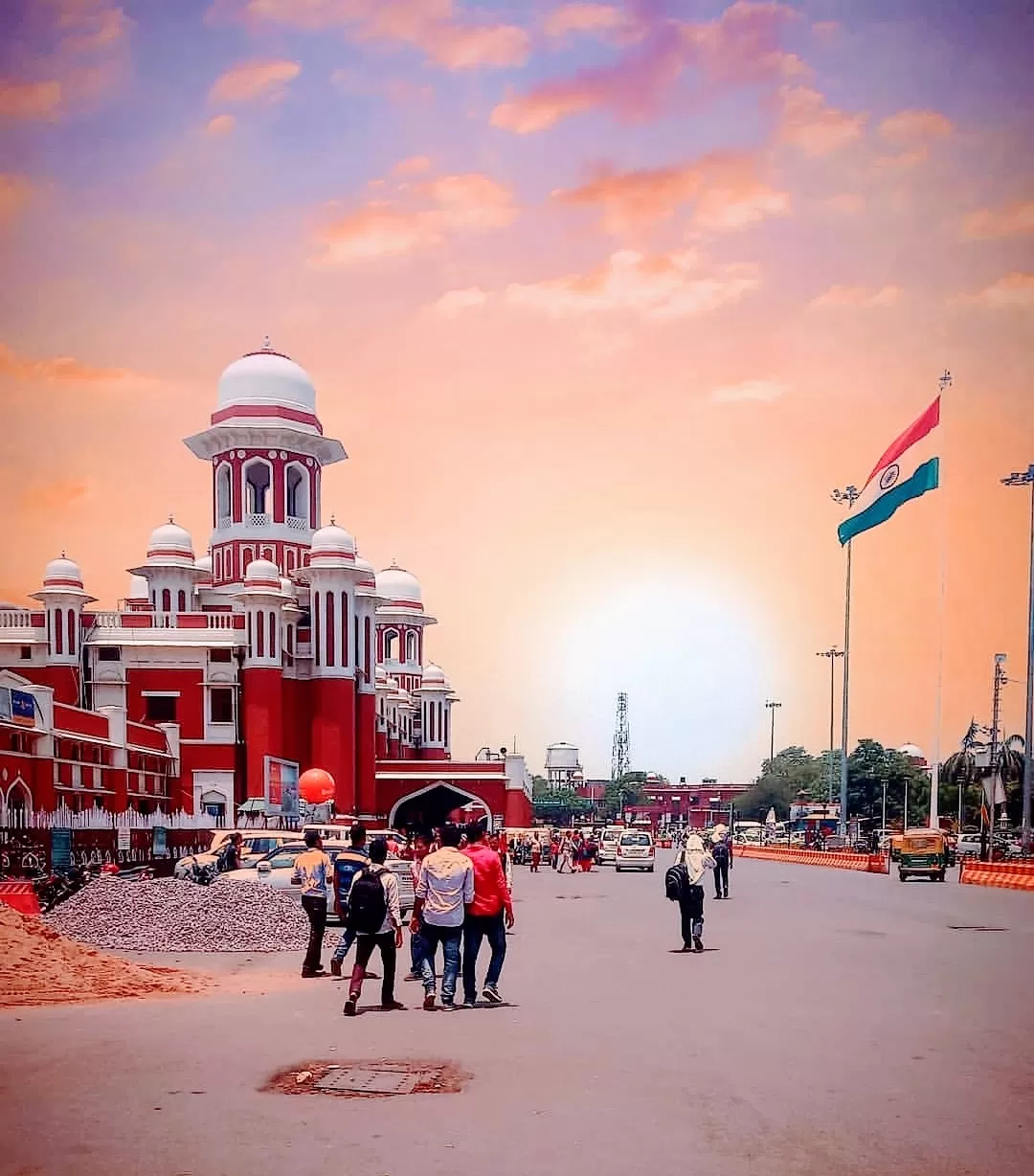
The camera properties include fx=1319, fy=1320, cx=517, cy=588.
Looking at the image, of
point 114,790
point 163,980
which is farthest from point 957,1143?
point 114,790

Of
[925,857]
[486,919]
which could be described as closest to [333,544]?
[925,857]

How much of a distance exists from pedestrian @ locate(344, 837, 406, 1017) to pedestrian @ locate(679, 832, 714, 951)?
16.4 feet

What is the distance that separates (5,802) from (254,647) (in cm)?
2587

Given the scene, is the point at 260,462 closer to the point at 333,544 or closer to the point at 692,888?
the point at 333,544

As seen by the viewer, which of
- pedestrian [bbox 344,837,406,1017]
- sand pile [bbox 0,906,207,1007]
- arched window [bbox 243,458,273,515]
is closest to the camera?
pedestrian [bbox 344,837,406,1017]

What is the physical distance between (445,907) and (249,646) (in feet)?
142

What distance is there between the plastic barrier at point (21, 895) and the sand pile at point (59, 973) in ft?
13.4

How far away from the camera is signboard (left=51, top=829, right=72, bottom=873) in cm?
2420

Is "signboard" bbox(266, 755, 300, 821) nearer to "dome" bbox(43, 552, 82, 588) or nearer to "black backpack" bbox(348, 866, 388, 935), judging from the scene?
"dome" bbox(43, 552, 82, 588)

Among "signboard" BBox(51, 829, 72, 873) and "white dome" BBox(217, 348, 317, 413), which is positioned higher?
"white dome" BBox(217, 348, 317, 413)

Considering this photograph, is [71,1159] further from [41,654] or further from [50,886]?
[41,654]

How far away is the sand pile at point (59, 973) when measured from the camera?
37.3 feet

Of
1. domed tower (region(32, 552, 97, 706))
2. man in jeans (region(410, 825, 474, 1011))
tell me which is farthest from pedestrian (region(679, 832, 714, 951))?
domed tower (region(32, 552, 97, 706))

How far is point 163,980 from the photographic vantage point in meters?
12.6
